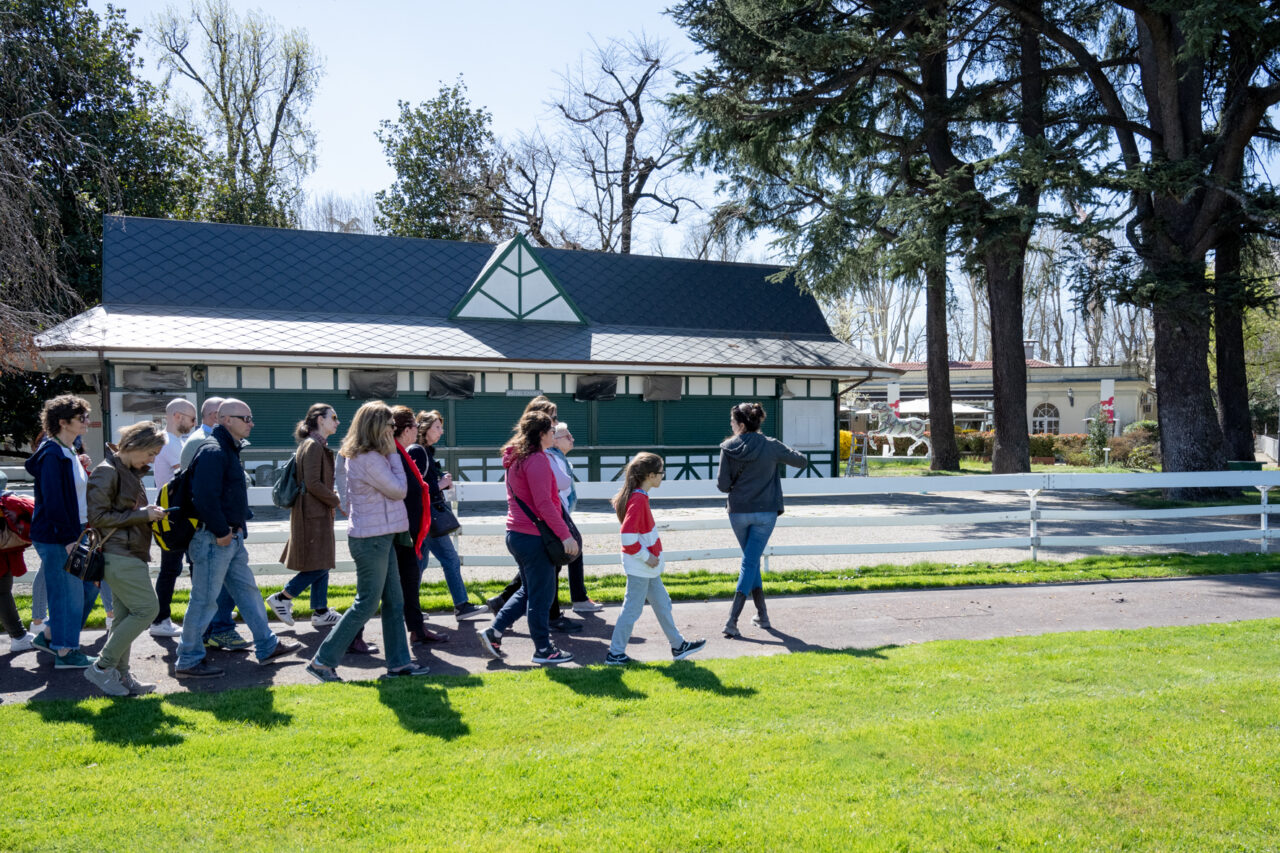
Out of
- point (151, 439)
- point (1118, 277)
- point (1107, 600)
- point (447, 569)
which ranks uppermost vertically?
point (1118, 277)

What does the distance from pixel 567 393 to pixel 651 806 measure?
16206mm

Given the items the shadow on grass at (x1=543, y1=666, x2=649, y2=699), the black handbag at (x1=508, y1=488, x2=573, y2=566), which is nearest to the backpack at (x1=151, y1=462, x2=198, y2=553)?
the black handbag at (x1=508, y1=488, x2=573, y2=566)

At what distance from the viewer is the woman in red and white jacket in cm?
629

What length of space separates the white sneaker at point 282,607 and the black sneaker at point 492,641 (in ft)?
6.18

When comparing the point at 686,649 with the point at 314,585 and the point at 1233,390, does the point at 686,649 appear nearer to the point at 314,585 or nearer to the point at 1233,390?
the point at 314,585

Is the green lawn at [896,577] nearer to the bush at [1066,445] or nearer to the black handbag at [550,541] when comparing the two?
the black handbag at [550,541]

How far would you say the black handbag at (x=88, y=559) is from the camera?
18.0 ft

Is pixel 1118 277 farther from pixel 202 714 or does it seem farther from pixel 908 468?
pixel 202 714

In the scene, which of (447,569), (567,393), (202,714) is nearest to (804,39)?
(567,393)

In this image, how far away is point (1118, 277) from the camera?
1680 cm

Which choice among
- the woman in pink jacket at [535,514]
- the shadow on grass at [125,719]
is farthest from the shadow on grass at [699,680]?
the shadow on grass at [125,719]

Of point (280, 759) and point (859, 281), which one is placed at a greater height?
point (859, 281)

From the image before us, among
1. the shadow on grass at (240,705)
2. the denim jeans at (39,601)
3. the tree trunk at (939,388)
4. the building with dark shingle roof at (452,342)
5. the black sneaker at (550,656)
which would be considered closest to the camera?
the shadow on grass at (240,705)

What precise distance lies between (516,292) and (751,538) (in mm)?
14692
